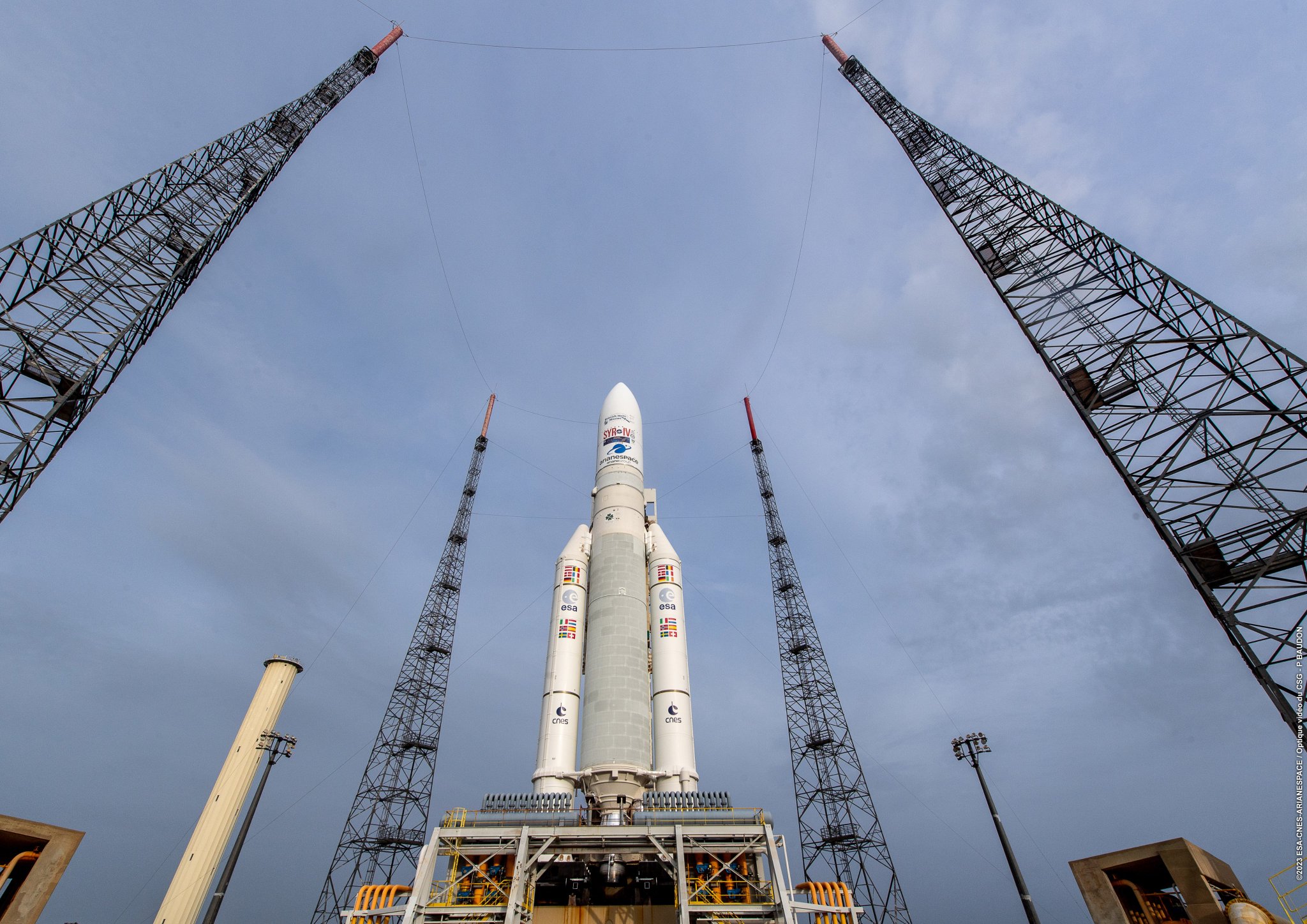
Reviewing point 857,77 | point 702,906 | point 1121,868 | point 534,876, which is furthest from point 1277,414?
point 857,77

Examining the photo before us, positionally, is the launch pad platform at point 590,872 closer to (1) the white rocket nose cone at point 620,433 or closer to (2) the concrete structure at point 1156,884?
(2) the concrete structure at point 1156,884

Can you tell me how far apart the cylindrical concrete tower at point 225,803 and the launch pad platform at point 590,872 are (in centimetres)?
2097

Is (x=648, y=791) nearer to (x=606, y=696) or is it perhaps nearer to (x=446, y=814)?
(x=606, y=696)

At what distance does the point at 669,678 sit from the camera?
92.3 ft

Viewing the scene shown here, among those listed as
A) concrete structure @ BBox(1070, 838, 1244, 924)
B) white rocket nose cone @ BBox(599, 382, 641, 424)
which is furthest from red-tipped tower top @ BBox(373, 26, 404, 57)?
concrete structure @ BBox(1070, 838, 1244, 924)

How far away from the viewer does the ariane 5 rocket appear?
2558cm

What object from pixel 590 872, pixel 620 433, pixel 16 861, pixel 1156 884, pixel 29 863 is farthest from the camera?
pixel 620 433

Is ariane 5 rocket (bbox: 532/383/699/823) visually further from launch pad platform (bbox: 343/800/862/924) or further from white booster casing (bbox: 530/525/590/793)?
launch pad platform (bbox: 343/800/862/924)

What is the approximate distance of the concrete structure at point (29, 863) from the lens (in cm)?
1569

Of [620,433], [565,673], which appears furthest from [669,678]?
[620,433]

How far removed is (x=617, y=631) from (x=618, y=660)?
129cm

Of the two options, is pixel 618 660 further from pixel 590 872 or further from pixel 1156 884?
→ pixel 1156 884

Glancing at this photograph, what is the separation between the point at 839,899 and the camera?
21641 millimetres

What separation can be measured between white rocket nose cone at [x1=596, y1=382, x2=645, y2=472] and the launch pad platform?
17.4 metres
